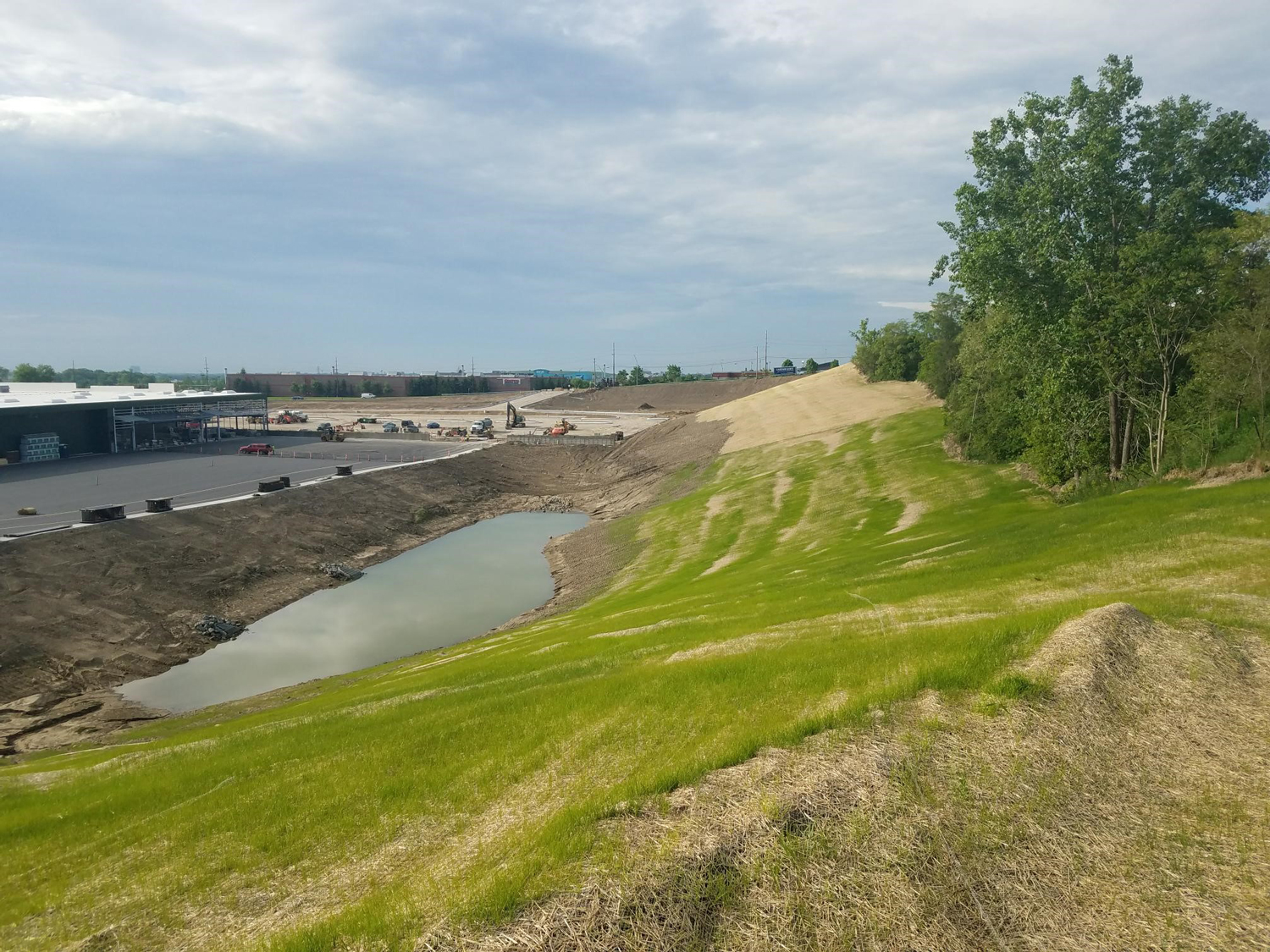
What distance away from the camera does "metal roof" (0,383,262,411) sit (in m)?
84.3

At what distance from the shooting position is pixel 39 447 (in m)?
A: 80.5

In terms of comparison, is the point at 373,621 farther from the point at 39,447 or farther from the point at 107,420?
the point at 107,420

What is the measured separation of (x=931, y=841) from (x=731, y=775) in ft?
9.20

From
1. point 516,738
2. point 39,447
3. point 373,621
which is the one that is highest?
point 39,447

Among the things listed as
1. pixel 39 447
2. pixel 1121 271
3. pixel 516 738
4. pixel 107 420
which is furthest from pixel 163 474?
pixel 1121 271

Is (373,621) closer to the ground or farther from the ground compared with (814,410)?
closer to the ground

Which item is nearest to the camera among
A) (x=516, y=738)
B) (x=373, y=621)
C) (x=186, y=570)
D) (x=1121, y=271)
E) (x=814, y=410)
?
(x=516, y=738)

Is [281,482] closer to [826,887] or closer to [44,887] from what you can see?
[44,887]

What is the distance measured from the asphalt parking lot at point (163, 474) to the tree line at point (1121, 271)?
196 feet

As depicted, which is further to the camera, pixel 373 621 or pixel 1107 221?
pixel 373 621

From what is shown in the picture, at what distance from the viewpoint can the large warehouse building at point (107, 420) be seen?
79812 mm

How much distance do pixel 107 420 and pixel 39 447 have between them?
11585mm

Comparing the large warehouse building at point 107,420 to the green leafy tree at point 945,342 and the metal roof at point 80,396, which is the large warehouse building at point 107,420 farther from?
the green leafy tree at point 945,342

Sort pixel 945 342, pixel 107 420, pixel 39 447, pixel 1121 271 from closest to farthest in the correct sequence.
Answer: pixel 1121 271, pixel 945 342, pixel 39 447, pixel 107 420
